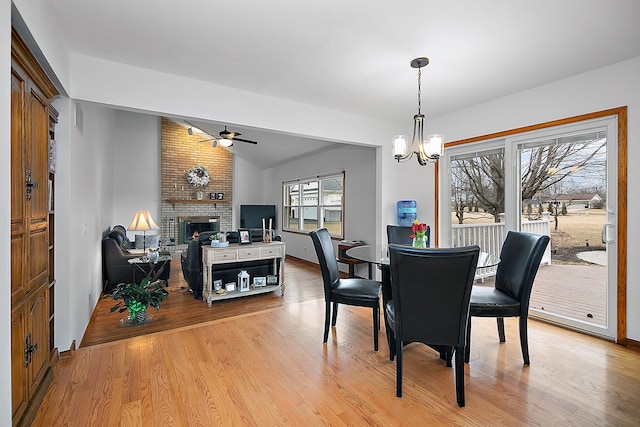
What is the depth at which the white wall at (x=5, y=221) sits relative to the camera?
1.27 m

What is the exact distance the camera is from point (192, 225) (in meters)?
7.91

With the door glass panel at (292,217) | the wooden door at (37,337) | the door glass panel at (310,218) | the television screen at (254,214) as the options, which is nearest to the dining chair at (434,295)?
the wooden door at (37,337)

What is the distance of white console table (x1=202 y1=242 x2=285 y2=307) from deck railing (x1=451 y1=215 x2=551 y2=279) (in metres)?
2.46

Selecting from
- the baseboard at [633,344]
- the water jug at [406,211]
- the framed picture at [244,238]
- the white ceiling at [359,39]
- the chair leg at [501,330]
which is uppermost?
the white ceiling at [359,39]

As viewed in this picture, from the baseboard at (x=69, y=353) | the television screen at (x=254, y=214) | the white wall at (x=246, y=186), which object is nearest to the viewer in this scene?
the baseboard at (x=69, y=353)

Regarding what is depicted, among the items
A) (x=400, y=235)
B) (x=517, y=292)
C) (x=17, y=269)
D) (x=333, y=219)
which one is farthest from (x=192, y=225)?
(x=517, y=292)

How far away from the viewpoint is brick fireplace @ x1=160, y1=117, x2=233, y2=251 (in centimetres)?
761

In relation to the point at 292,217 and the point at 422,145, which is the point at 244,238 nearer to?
the point at 422,145

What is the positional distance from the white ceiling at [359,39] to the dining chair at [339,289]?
157cm

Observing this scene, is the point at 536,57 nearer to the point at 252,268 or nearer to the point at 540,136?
the point at 540,136

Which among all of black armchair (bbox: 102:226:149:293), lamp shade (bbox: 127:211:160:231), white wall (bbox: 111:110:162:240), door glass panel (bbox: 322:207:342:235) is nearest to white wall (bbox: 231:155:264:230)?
white wall (bbox: 111:110:162:240)

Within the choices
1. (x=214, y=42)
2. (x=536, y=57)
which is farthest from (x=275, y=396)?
(x=536, y=57)

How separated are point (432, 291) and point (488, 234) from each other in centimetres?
252

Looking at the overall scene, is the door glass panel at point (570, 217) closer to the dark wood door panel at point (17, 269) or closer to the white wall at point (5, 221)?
the white wall at point (5, 221)
